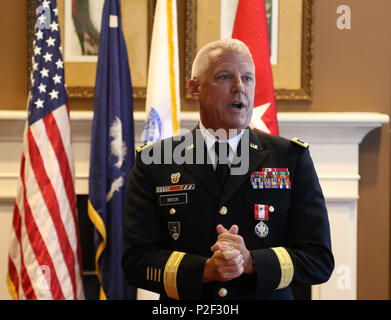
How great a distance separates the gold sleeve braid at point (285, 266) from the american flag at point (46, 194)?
1526 mm

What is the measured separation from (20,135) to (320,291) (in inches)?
76.8

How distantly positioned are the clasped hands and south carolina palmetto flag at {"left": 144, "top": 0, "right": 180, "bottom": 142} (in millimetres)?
1425

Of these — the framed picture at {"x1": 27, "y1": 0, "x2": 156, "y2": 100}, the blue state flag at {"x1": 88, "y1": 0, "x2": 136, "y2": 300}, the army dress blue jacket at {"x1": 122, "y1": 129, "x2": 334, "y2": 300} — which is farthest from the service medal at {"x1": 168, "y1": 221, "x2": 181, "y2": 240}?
the framed picture at {"x1": 27, "y1": 0, "x2": 156, "y2": 100}

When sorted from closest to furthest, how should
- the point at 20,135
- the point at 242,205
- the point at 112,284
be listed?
the point at 242,205, the point at 112,284, the point at 20,135

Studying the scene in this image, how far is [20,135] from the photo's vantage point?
297cm

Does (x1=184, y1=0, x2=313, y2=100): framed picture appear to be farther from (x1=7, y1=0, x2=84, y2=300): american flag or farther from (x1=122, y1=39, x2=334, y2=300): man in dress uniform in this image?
(x1=122, y1=39, x2=334, y2=300): man in dress uniform

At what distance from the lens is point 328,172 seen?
2.99 metres

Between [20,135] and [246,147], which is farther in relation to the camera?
[20,135]

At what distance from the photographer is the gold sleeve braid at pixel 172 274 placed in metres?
1.38

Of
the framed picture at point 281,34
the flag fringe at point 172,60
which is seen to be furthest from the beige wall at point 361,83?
the flag fringe at point 172,60

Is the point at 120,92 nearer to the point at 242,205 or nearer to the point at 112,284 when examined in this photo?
the point at 112,284

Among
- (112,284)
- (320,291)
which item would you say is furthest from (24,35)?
(320,291)

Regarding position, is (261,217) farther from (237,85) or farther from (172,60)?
(172,60)

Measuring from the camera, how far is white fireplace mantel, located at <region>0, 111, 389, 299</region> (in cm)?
296
